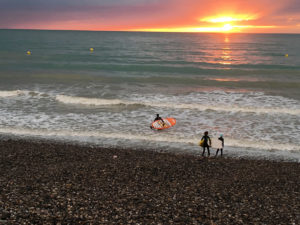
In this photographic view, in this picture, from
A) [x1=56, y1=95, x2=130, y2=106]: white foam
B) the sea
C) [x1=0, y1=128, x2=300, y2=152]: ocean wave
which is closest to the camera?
[x1=0, y1=128, x2=300, y2=152]: ocean wave

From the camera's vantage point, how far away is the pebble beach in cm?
812

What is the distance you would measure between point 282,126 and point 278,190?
1090 centimetres

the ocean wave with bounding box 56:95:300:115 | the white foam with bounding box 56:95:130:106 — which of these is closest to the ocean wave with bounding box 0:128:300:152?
the ocean wave with bounding box 56:95:300:115

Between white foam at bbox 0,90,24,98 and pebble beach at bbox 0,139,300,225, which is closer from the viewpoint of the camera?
pebble beach at bbox 0,139,300,225

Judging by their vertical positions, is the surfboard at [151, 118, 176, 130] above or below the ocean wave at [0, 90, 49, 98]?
below

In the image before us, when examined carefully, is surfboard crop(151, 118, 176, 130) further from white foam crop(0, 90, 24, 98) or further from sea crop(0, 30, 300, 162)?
white foam crop(0, 90, 24, 98)

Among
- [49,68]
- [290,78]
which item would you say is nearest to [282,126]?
[290,78]

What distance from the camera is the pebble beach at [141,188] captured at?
8.12m

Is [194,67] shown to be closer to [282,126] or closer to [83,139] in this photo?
[282,126]

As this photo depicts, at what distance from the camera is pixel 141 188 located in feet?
33.2

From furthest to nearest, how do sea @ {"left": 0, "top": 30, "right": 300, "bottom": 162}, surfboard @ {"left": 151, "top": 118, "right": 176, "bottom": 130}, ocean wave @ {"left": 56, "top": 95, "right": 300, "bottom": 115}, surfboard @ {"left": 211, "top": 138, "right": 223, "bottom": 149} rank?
ocean wave @ {"left": 56, "top": 95, "right": 300, "bottom": 115} → surfboard @ {"left": 151, "top": 118, "right": 176, "bottom": 130} → sea @ {"left": 0, "top": 30, "right": 300, "bottom": 162} → surfboard @ {"left": 211, "top": 138, "right": 223, "bottom": 149}

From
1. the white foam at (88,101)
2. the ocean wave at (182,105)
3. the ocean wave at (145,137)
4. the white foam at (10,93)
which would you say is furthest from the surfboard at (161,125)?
the white foam at (10,93)

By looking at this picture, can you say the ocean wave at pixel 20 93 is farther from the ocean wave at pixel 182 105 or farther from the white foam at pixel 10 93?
the ocean wave at pixel 182 105

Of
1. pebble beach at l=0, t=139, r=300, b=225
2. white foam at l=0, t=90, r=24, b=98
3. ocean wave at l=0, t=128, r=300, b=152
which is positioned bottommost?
pebble beach at l=0, t=139, r=300, b=225
